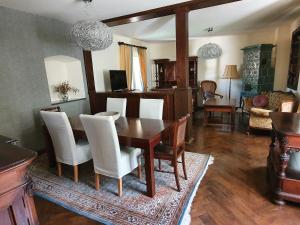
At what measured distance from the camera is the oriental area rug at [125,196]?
1.85 m

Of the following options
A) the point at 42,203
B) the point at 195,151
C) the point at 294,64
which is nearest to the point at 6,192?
the point at 42,203

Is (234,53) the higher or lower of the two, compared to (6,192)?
higher

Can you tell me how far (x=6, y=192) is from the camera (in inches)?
37.4

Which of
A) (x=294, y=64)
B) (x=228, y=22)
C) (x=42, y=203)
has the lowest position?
(x=42, y=203)

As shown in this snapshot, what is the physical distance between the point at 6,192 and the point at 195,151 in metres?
2.83

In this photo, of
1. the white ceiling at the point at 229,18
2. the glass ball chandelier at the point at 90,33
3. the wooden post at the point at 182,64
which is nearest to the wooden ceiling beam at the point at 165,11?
the wooden post at the point at 182,64

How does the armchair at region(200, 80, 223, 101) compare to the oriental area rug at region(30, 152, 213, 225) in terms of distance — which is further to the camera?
the armchair at region(200, 80, 223, 101)

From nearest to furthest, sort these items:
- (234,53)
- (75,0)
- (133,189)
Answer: (133,189) → (75,0) → (234,53)

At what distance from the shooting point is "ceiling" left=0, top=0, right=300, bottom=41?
3.01 m

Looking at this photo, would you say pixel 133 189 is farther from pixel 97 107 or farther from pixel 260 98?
pixel 260 98

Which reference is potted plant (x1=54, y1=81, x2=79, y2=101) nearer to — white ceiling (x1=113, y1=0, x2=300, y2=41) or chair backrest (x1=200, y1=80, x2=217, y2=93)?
white ceiling (x1=113, y1=0, x2=300, y2=41)

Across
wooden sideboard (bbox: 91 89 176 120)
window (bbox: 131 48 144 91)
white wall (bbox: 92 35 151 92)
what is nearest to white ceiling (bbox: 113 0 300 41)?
white wall (bbox: 92 35 151 92)

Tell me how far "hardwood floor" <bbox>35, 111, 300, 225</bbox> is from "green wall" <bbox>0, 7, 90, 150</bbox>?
1.58 meters

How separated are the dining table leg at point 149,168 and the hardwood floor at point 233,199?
48cm
